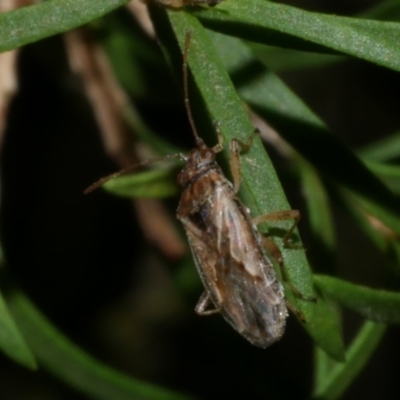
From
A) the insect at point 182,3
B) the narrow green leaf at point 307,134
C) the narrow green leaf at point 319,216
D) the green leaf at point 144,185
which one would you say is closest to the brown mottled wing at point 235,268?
the narrow green leaf at point 319,216

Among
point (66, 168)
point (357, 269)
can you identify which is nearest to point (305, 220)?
point (357, 269)

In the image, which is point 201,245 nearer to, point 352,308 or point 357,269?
point 352,308

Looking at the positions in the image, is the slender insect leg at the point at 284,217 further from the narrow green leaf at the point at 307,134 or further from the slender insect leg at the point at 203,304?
the slender insect leg at the point at 203,304

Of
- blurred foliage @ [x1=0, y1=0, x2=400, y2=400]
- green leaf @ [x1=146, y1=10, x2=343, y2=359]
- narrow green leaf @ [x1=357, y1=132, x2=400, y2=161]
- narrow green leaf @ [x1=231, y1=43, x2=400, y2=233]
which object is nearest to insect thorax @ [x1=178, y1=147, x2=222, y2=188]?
blurred foliage @ [x1=0, y1=0, x2=400, y2=400]

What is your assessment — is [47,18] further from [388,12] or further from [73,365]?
[73,365]

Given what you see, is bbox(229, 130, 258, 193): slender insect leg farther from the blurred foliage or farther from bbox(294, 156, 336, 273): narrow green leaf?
bbox(294, 156, 336, 273): narrow green leaf
